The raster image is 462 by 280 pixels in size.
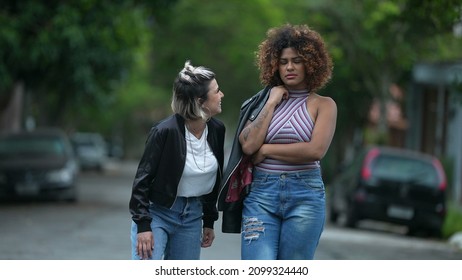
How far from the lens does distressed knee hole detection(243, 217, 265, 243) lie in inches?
213

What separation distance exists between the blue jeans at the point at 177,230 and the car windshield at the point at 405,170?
1195 cm

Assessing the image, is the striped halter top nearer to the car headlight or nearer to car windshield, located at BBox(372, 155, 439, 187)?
car windshield, located at BBox(372, 155, 439, 187)

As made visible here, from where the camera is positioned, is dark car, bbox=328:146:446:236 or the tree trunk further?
the tree trunk

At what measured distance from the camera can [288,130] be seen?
5426 millimetres

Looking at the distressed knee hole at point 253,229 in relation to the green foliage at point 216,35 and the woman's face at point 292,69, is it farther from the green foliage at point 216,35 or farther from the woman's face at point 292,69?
the green foliage at point 216,35

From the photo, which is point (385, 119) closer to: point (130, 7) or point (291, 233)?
point (130, 7)

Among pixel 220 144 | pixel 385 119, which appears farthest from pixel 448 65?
pixel 220 144

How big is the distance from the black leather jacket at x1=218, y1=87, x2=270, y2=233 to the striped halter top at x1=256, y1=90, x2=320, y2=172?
0.37 feet

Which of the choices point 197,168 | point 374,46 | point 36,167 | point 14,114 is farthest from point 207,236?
point 14,114

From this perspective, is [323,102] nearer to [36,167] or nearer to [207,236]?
[207,236]

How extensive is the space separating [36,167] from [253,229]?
52.5 ft

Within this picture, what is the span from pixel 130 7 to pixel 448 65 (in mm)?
7527

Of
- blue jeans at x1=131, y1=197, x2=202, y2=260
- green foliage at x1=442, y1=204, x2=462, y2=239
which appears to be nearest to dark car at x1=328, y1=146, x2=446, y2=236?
green foliage at x1=442, y1=204, x2=462, y2=239

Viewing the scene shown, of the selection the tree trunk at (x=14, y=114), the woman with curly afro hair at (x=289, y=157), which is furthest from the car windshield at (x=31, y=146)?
the woman with curly afro hair at (x=289, y=157)
